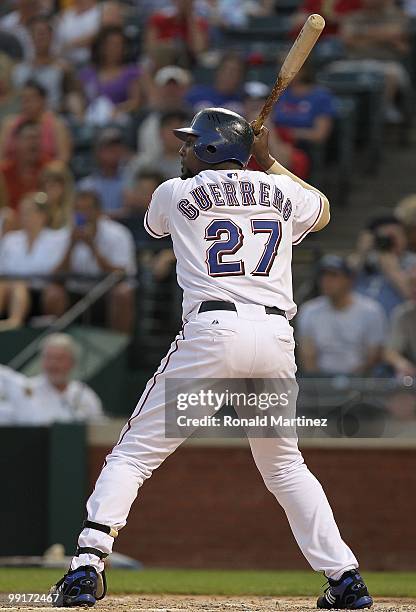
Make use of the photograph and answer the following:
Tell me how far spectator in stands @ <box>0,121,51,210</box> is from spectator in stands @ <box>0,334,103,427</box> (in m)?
2.48

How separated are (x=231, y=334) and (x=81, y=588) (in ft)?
3.63

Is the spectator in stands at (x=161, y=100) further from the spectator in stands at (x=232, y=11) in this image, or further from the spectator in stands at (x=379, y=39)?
the spectator in stands at (x=232, y=11)

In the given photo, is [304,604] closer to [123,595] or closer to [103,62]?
[123,595]

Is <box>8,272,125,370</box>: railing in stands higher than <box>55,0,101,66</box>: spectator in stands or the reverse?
the reverse

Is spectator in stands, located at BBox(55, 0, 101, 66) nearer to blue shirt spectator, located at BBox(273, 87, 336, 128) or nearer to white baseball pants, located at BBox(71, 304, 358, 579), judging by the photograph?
blue shirt spectator, located at BBox(273, 87, 336, 128)

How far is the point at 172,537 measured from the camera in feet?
30.0

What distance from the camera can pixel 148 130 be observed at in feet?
38.4

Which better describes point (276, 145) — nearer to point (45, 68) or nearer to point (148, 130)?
point (148, 130)

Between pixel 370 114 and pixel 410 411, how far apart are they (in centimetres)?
407

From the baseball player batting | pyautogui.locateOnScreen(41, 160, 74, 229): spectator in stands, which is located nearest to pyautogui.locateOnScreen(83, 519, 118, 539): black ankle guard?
the baseball player batting

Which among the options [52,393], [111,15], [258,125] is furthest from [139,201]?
[258,125]

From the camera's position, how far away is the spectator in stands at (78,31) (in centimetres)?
1395

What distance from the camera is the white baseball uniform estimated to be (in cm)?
532

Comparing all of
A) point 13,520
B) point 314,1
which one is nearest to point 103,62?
point 314,1
